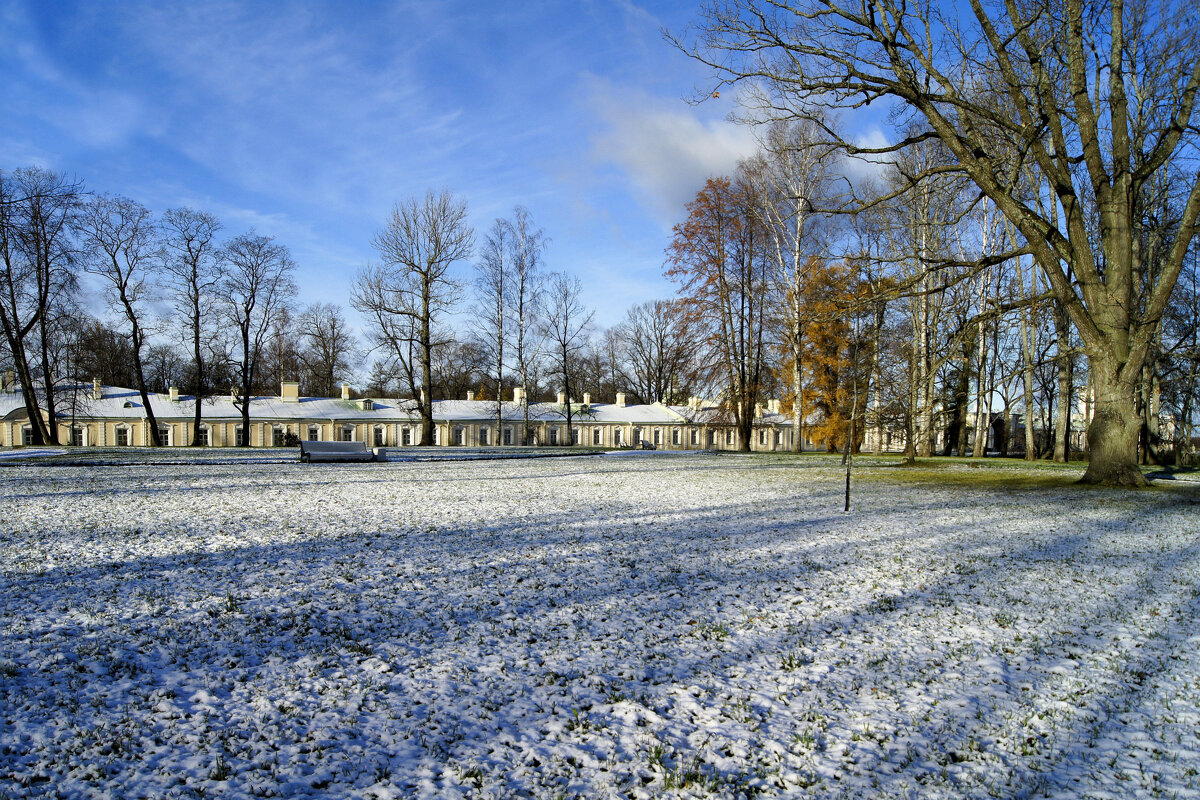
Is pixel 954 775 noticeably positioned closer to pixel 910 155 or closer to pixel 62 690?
pixel 62 690

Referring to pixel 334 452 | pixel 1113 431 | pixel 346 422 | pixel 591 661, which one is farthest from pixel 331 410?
pixel 591 661

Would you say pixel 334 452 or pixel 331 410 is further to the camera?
pixel 331 410

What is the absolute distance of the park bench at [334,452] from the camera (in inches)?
819

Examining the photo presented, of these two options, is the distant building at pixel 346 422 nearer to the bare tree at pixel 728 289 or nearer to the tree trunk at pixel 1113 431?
the bare tree at pixel 728 289

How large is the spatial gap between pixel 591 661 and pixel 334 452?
19.3 meters

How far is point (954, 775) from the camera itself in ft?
9.37

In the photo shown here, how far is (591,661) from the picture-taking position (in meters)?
4.03

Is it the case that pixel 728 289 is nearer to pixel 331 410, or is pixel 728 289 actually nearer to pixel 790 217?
pixel 790 217

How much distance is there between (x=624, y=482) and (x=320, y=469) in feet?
29.4

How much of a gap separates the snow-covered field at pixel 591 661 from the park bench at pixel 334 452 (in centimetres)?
1254

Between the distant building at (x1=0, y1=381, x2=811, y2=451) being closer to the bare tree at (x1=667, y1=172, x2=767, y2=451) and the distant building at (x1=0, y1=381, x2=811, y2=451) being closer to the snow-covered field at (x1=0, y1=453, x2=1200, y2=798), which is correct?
the bare tree at (x1=667, y1=172, x2=767, y2=451)

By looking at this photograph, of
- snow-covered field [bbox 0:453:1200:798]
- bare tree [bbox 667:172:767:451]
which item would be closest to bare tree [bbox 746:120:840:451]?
bare tree [bbox 667:172:767:451]

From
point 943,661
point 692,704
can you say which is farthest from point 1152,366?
point 692,704

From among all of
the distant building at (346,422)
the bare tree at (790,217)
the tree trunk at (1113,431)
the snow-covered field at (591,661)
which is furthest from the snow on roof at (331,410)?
the snow-covered field at (591,661)
